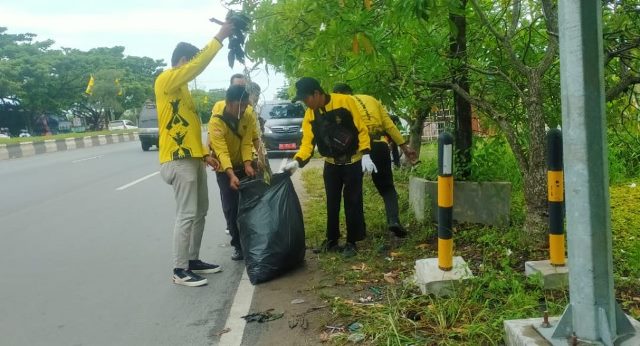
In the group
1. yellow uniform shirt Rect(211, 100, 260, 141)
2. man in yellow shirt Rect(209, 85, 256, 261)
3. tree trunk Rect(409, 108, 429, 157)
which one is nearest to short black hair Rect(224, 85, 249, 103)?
man in yellow shirt Rect(209, 85, 256, 261)

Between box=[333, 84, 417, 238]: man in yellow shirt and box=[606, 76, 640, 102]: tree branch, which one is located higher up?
box=[606, 76, 640, 102]: tree branch

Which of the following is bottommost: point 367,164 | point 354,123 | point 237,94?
point 367,164

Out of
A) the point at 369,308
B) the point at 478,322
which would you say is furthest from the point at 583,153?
the point at 369,308

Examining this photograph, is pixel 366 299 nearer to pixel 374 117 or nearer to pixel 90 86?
pixel 374 117

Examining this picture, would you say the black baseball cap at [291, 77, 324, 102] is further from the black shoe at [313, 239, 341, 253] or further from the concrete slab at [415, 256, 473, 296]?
the concrete slab at [415, 256, 473, 296]

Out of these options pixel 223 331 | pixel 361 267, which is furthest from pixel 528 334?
pixel 361 267

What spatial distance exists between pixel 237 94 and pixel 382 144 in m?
1.49

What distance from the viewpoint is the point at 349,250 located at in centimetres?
499

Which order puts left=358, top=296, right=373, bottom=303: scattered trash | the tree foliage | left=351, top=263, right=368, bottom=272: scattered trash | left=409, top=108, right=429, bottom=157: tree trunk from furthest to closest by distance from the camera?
the tree foliage < left=409, top=108, right=429, bottom=157: tree trunk < left=351, top=263, right=368, bottom=272: scattered trash < left=358, top=296, right=373, bottom=303: scattered trash

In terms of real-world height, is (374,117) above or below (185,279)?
above

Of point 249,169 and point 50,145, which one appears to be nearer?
point 249,169

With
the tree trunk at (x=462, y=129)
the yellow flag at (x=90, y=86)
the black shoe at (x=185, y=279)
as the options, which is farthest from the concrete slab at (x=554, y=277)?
the yellow flag at (x=90, y=86)

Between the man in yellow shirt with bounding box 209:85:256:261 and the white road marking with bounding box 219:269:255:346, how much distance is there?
735 mm

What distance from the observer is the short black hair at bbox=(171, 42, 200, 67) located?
434 cm
